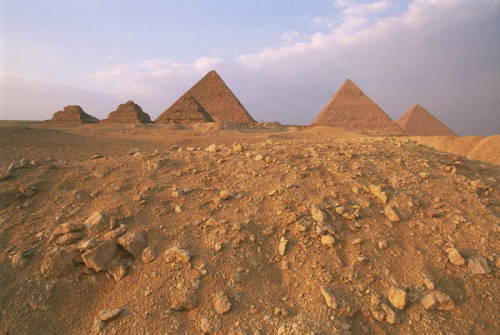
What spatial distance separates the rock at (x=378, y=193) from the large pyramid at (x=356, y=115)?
32.4 metres

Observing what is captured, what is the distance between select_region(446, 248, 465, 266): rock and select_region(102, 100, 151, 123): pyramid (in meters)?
27.3

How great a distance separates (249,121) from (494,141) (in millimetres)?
21862

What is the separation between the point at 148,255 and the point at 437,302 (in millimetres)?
1984

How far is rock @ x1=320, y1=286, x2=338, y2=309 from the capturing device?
5.35ft

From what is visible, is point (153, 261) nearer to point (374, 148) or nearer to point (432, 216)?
point (432, 216)

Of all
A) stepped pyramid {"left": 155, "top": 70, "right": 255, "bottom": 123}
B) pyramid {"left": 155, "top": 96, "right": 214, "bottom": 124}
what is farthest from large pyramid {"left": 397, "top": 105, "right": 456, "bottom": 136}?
pyramid {"left": 155, "top": 96, "right": 214, "bottom": 124}

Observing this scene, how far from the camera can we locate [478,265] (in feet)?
6.31

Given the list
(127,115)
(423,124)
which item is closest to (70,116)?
(127,115)

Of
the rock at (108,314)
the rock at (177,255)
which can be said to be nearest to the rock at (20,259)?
the rock at (108,314)

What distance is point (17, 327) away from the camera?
1646 millimetres

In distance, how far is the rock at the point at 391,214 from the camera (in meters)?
2.31

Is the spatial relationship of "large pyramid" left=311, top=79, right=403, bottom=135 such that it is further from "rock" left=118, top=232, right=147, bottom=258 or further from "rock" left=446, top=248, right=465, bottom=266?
"rock" left=118, top=232, right=147, bottom=258

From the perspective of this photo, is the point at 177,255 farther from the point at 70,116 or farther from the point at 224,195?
the point at 70,116

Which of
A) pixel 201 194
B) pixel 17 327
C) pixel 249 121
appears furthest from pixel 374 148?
pixel 249 121
